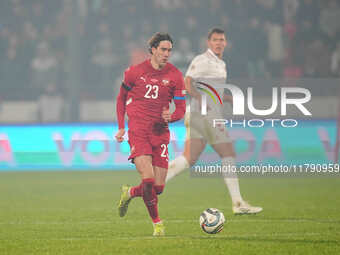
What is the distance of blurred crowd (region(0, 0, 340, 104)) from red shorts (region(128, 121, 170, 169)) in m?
9.98

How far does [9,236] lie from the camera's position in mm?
8031

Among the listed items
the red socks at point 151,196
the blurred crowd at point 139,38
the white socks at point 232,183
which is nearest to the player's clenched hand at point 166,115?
the red socks at point 151,196

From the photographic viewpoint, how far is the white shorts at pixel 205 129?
10.1m

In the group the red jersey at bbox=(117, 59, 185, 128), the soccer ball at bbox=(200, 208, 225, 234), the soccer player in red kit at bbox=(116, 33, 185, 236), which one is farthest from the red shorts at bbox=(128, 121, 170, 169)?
the soccer ball at bbox=(200, 208, 225, 234)

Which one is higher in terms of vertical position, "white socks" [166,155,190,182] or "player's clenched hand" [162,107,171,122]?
"player's clenched hand" [162,107,171,122]

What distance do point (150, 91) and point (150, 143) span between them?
523mm

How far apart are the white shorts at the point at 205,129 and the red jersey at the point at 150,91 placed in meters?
2.00

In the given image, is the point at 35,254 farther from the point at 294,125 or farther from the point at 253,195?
the point at 294,125

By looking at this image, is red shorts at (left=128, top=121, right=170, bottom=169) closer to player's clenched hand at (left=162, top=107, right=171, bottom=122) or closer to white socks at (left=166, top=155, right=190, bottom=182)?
player's clenched hand at (left=162, top=107, right=171, bottom=122)

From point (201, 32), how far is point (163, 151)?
41.7 feet

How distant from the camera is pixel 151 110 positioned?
8.14 metres

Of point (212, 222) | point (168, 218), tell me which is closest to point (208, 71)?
point (168, 218)

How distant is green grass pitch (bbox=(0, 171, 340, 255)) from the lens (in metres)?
7.11

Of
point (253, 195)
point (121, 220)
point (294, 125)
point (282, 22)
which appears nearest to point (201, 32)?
point (282, 22)
